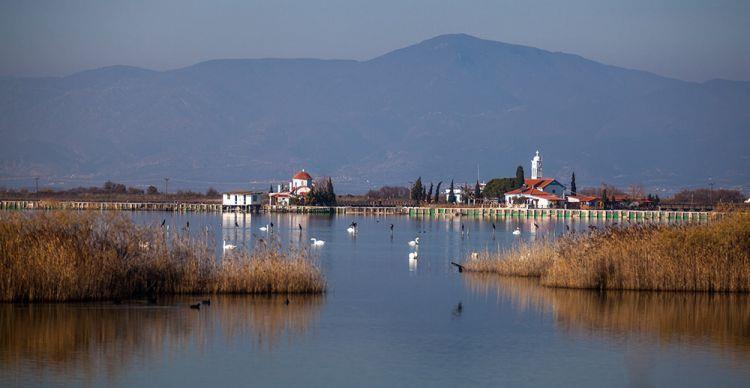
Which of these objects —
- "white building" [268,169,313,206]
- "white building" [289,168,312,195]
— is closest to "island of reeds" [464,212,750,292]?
"white building" [268,169,313,206]

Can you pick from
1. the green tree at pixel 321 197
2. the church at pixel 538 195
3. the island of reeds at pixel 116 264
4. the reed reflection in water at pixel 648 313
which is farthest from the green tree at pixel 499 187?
the island of reeds at pixel 116 264

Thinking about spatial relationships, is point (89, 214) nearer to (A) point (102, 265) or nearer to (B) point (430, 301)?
(A) point (102, 265)

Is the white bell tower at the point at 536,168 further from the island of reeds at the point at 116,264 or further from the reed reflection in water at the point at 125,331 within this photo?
the reed reflection in water at the point at 125,331

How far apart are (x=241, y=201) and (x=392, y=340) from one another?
321 feet

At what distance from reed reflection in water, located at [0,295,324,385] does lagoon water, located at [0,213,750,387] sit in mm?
37

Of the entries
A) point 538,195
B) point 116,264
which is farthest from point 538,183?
point 116,264

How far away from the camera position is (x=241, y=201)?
120188 millimetres

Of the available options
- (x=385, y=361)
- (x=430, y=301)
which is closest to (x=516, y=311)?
(x=430, y=301)

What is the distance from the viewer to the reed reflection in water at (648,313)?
2444cm

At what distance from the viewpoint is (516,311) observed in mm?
27594

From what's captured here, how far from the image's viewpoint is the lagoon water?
19.9 metres

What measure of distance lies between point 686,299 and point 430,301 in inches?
256

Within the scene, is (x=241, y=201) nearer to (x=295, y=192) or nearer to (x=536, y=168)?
(x=295, y=192)

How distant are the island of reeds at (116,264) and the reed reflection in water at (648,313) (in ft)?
19.4
